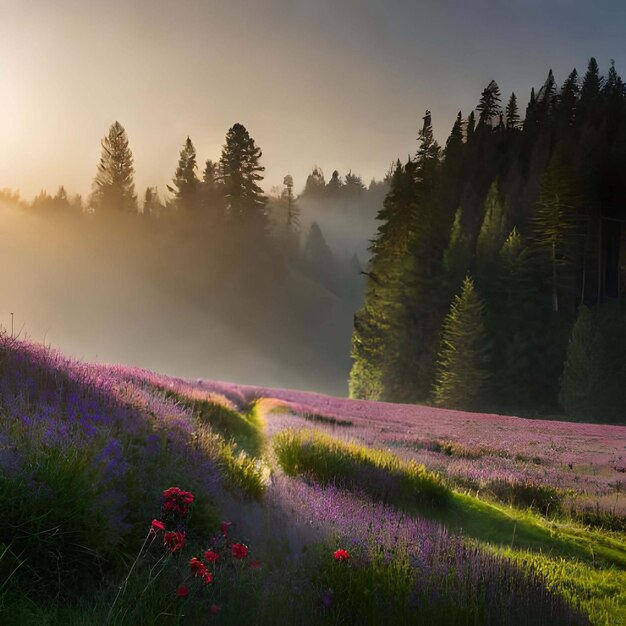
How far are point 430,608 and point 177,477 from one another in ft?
7.62

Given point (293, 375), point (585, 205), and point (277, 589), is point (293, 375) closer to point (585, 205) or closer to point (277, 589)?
point (585, 205)

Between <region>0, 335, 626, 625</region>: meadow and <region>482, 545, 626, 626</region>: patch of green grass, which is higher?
<region>0, 335, 626, 625</region>: meadow

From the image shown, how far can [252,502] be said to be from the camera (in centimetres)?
489

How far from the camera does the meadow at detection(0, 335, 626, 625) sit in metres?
2.74

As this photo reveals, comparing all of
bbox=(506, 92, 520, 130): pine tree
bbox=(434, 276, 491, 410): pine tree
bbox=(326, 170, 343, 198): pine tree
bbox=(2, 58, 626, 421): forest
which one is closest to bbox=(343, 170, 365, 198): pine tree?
bbox=(326, 170, 343, 198): pine tree

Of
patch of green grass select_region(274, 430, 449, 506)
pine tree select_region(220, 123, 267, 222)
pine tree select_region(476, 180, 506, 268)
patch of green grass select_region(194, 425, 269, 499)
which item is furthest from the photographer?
pine tree select_region(220, 123, 267, 222)

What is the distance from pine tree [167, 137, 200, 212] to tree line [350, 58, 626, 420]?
3580 cm

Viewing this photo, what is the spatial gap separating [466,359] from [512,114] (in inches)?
1732

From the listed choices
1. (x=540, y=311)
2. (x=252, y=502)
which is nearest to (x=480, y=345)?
(x=540, y=311)

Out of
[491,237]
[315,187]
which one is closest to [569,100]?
[491,237]

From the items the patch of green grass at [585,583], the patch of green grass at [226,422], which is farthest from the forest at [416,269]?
the patch of green grass at [585,583]

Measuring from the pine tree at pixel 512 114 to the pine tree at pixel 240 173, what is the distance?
108 ft

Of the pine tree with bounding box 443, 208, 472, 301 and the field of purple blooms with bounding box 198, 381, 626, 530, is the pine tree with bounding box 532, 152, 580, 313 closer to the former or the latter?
the pine tree with bounding box 443, 208, 472, 301

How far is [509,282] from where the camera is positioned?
35969mm
